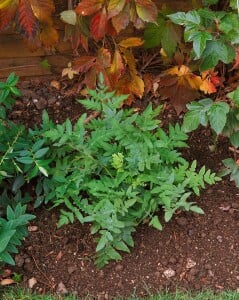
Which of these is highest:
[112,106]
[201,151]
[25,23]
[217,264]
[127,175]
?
[25,23]

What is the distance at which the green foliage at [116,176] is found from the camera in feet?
8.97

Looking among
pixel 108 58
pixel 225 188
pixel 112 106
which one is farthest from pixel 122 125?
pixel 225 188

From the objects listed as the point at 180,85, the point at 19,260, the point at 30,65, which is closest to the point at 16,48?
the point at 30,65

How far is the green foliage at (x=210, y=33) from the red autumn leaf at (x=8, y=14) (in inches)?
26.3

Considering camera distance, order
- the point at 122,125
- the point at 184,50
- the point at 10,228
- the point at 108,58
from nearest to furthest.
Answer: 1. the point at 10,228
2. the point at 122,125
3. the point at 108,58
4. the point at 184,50

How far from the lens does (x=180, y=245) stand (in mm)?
2924

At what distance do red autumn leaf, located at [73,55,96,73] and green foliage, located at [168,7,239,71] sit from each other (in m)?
0.66

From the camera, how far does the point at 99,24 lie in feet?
9.18

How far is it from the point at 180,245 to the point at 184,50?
3.51 feet

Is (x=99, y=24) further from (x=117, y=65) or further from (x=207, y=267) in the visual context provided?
(x=207, y=267)

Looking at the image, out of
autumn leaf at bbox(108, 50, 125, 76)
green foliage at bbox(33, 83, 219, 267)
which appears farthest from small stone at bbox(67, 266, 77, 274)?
autumn leaf at bbox(108, 50, 125, 76)

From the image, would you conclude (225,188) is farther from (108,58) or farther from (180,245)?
(108,58)

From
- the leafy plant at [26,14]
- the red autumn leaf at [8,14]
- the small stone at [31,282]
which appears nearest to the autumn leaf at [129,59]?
the leafy plant at [26,14]

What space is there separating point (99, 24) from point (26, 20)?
1.07 feet
